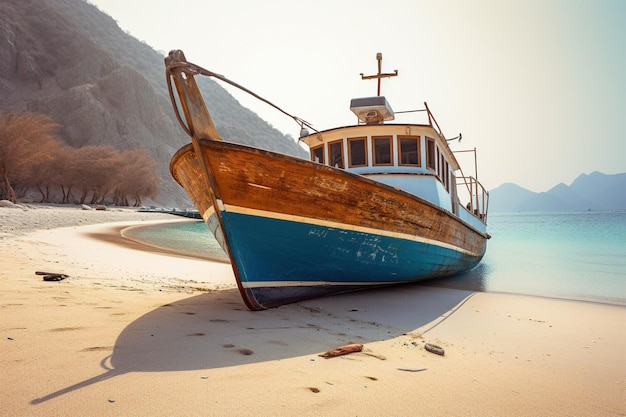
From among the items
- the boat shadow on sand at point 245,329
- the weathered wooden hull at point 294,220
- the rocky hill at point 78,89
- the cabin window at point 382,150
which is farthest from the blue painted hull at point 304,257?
the rocky hill at point 78,89

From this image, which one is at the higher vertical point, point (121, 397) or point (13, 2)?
point (13, 2)

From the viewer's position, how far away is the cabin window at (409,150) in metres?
7.57

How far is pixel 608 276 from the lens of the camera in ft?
35.5

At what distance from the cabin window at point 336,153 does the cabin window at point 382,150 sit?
710 mm

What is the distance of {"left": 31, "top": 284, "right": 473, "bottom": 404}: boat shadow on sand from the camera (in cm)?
252

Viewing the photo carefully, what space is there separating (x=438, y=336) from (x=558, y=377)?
4.06ft

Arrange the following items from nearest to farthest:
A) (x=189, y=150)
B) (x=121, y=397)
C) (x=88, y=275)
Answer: (x=121, y=397)
(x=189, y=150)
(x=88, y=275)

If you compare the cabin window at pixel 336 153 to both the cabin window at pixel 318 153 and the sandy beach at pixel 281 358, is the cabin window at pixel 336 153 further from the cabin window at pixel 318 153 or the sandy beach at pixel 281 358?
the sandy beach at pixel 281 358

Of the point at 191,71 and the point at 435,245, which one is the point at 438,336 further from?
the point at 191,71

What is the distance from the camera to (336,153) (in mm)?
7887

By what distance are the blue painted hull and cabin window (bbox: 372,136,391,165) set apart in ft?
6.96

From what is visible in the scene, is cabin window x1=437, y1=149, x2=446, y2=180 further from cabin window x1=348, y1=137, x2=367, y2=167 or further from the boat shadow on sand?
the boat shadow on sand

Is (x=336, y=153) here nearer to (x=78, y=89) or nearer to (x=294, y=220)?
(x=294, y=220)

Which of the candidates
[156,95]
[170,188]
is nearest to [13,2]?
[156,95]
